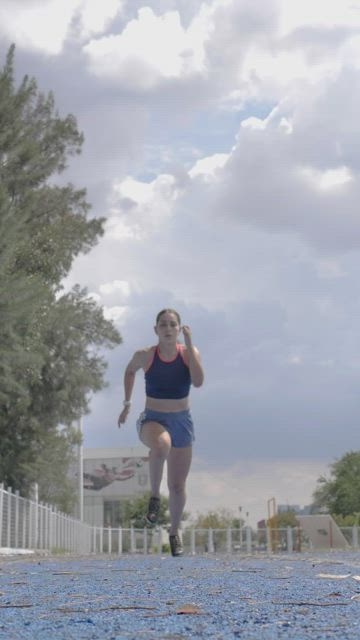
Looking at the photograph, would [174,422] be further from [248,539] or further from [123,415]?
[248,539]

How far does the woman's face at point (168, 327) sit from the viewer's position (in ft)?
29.1

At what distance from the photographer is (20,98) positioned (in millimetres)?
30656

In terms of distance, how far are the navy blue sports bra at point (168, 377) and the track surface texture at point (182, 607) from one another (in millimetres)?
2847

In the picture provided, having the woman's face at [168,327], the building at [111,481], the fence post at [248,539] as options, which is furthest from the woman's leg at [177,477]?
the building at [111,481]

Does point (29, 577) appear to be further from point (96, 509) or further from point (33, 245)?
point (96, 509)

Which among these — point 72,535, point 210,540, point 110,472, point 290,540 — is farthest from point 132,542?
point 110,472

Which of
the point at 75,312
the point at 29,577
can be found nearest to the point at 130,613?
the point at 29,577

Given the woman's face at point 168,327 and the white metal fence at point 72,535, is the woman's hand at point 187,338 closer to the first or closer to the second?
the woman's face at point 168,327

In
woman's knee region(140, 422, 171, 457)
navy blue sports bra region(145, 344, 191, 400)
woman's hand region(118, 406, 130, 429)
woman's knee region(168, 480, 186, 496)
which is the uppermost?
navy blue sports bra region(145, 344, 191, 400)

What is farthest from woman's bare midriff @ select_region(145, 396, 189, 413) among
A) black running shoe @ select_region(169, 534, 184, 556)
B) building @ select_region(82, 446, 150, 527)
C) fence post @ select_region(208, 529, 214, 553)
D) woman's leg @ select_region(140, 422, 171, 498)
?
building @ select_region(82, 446, 150, 527)

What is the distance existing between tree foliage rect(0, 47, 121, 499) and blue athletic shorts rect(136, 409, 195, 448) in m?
18.3

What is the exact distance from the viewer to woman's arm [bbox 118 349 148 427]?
9096 mm

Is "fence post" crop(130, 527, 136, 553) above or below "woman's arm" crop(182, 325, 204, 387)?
below

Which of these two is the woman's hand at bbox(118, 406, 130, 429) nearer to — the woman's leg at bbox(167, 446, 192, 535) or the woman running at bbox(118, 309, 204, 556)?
the woman running at bbox(118, 309, 204, 556)
